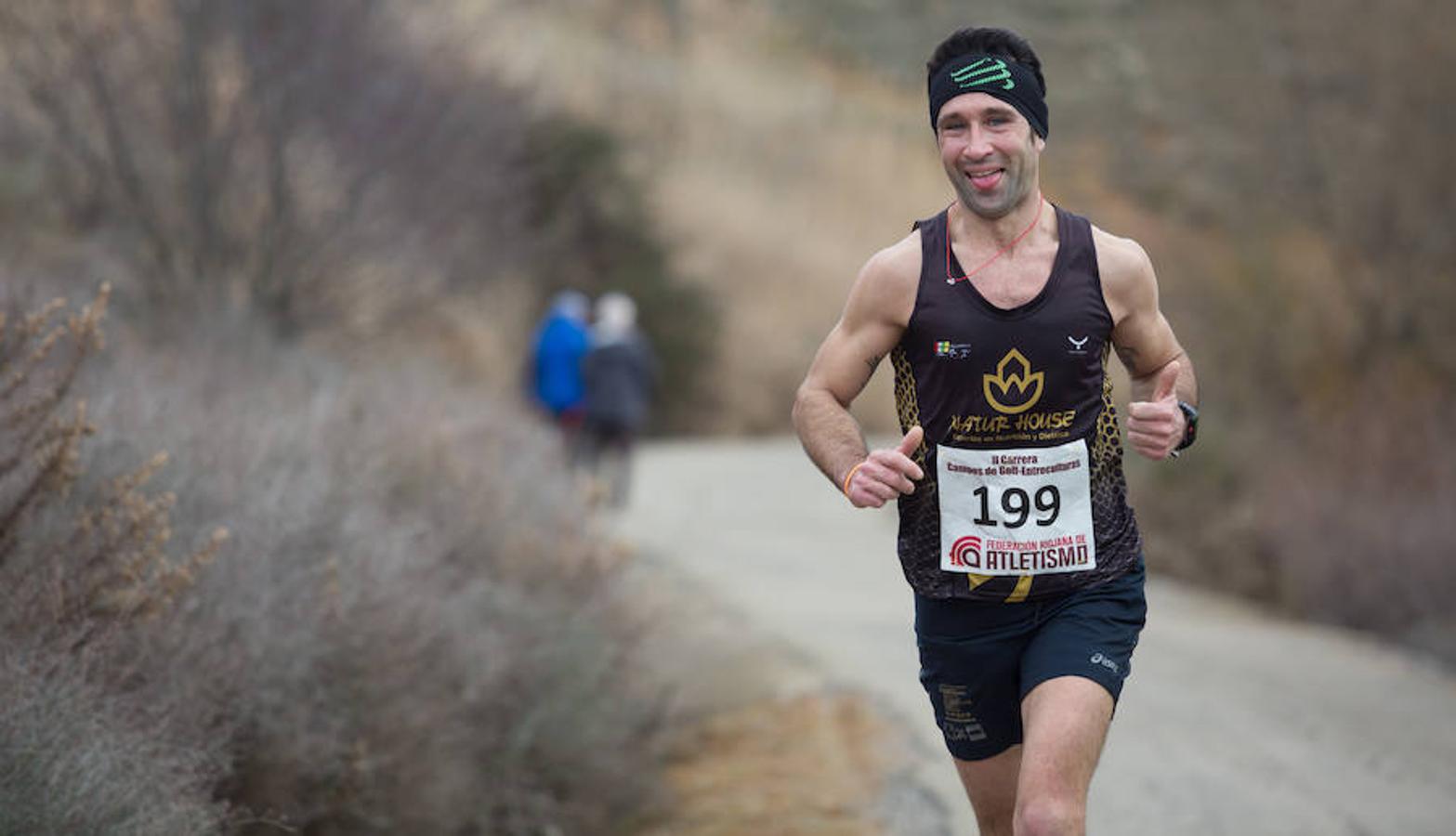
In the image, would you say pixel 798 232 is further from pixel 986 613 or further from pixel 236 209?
pixel 986 613

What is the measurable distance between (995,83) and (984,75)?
3 centimetres

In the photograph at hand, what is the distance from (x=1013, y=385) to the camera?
4.10 meters

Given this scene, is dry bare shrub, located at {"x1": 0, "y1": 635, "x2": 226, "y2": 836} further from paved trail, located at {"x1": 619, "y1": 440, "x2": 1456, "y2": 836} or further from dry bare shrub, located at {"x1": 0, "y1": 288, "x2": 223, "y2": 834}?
paved trail, located at {"x1": 619, "y1": 440, "x2": 1456, "y2": 836}

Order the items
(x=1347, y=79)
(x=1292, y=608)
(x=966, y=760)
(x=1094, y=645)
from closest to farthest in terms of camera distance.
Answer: (x=1094, y=645)
(x=966, y=760)
(x=1292, y=608)
(x=1347, y=79)

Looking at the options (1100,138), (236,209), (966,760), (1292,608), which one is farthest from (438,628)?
(1100,138)

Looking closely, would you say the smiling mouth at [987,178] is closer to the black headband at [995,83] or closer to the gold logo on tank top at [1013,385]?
the black headband at [995,83]

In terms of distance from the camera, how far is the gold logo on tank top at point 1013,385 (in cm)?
409

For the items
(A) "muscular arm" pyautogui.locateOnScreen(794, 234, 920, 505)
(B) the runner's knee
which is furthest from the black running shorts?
(A) "muscular arm" pyautogui.locateOnScreen(794, 234, 920, 505)

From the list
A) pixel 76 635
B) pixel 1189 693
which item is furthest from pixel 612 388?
pixel 76 635

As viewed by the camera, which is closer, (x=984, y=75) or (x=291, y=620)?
(x=984, y=75)

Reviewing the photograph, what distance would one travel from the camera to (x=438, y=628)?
6.00m

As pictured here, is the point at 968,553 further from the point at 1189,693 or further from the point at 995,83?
the point at 1189,693

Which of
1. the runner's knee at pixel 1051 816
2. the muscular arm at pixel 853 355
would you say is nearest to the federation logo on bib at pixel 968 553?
the muscular arm at pixel 853 355

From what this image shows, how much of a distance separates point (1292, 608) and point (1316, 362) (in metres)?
3.20
